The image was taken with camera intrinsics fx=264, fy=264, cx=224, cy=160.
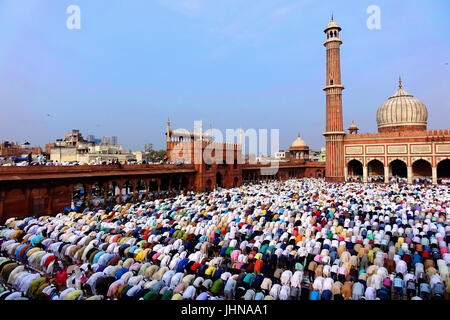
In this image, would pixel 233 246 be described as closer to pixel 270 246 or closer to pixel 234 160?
pixel 270 246

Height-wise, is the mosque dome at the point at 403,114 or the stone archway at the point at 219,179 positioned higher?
A: the mosque dome at the point at 403,114

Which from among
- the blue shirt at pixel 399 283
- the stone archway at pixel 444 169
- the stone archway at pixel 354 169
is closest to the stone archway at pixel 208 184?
the blue shirt at pixel 399 283

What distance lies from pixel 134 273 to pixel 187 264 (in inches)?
77.9

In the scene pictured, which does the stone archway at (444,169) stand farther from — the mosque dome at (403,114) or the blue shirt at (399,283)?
the blue shirt at (399,283)

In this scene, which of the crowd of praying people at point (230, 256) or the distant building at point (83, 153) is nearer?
the crowd of praying people at point (230, 256)

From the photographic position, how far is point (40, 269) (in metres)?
11.1

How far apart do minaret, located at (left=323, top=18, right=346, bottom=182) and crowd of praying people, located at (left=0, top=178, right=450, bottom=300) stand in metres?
24.2

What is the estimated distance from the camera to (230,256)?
12.0 metres

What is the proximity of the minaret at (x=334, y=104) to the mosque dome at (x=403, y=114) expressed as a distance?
831 centimetres

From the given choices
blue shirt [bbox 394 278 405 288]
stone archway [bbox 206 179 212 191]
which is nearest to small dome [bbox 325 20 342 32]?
stone archway [bbox 206 179 212 191]

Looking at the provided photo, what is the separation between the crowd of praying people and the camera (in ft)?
28.1

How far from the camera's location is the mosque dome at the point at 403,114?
1686 inches

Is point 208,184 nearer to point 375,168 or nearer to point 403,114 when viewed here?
point 375,168
